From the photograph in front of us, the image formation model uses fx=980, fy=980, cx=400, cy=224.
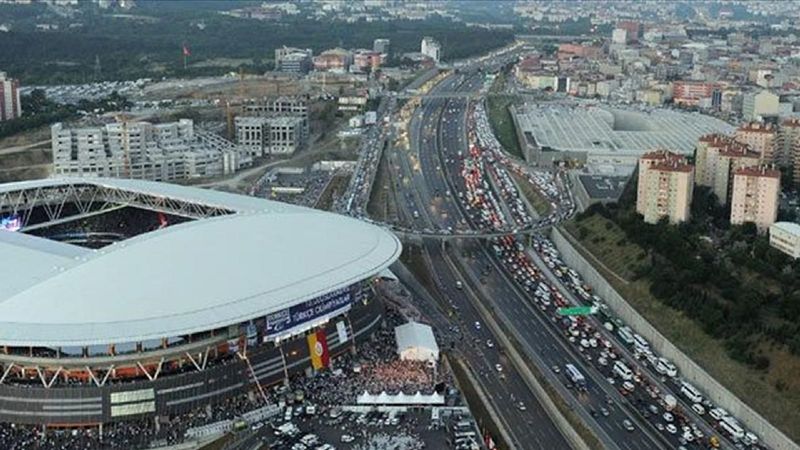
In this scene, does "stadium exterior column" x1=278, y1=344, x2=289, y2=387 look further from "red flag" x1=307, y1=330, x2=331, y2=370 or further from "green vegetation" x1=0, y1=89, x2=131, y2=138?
"green vegetation" x1=0, y1=89, x2=131, y2=138

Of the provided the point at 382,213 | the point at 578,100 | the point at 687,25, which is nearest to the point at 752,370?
the point at 382,213

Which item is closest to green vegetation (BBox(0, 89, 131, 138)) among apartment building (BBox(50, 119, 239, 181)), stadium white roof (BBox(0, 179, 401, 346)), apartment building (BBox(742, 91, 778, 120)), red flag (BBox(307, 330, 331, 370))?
apartment building (BBox(50, 119, 239, 181))

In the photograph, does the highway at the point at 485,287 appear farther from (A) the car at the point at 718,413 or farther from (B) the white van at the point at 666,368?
(A) the car at the point at 718,413

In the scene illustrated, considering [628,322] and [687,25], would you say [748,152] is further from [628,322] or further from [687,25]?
[687,25]

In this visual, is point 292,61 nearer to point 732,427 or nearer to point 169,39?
point 169,39

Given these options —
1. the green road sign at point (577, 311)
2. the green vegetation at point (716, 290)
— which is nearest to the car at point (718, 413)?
the green vegetation at point (716, 290)
